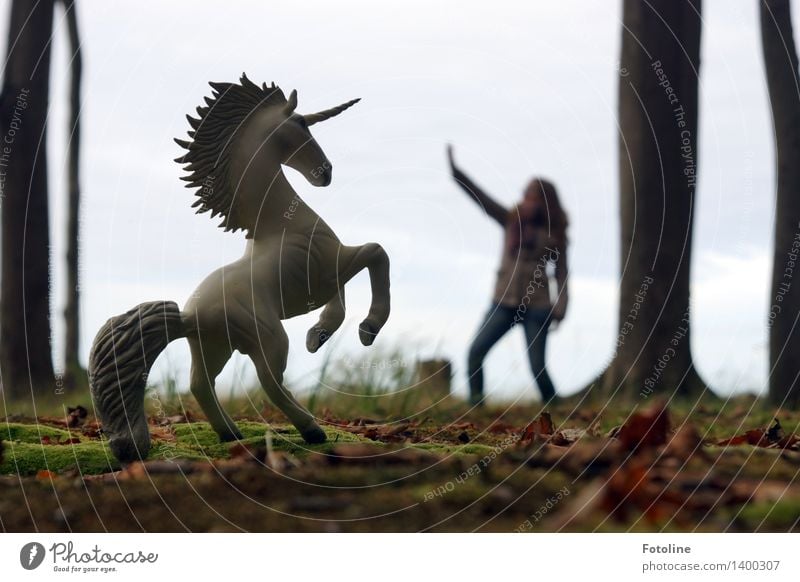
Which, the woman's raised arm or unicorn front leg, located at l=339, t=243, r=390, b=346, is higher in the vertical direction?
the woman's raised arm

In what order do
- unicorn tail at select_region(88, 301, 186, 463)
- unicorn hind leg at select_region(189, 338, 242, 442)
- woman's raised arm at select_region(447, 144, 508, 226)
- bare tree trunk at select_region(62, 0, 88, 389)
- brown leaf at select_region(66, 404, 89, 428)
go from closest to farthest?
unicorn tail at select_region(88, 301, 186, 463), unicorn hind leg at select_region(189, 338, 242, 442), woman's raised arm at select_region(447, 144, 508, 226), brown leaf at select_region(66, 404, 89, 428), bare tree trunk at select_region(62, 0, 88, 389)

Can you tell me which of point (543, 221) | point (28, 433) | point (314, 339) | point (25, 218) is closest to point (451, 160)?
point (543, 221)

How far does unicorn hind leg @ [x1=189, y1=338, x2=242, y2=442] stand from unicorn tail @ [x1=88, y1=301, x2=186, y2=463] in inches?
6.0

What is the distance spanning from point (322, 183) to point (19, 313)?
4.04 m

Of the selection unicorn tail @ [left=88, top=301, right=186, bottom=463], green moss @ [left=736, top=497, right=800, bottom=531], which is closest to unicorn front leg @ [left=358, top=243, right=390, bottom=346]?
unicorn tail @ [left=88, top=301, right=186, bottom=463]

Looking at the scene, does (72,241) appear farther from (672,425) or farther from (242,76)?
(672,425)

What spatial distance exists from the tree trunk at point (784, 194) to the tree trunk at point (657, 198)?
529 millimetres

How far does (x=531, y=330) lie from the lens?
6672 millimetres

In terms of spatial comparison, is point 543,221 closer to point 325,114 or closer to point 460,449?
point 325,114

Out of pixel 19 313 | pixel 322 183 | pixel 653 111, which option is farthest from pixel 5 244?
pixel 653 111

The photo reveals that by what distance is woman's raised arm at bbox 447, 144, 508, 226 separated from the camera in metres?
5.96

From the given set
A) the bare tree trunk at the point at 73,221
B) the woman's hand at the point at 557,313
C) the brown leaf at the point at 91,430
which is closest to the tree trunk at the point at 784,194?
the woman's hand at the point at 557,313

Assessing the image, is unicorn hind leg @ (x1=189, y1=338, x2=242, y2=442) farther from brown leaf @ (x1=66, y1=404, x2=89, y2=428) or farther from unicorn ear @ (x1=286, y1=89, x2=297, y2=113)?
brown leaf @ (x1=66, y1=404, x2=89, y2=428)

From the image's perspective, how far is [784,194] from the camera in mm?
7164
